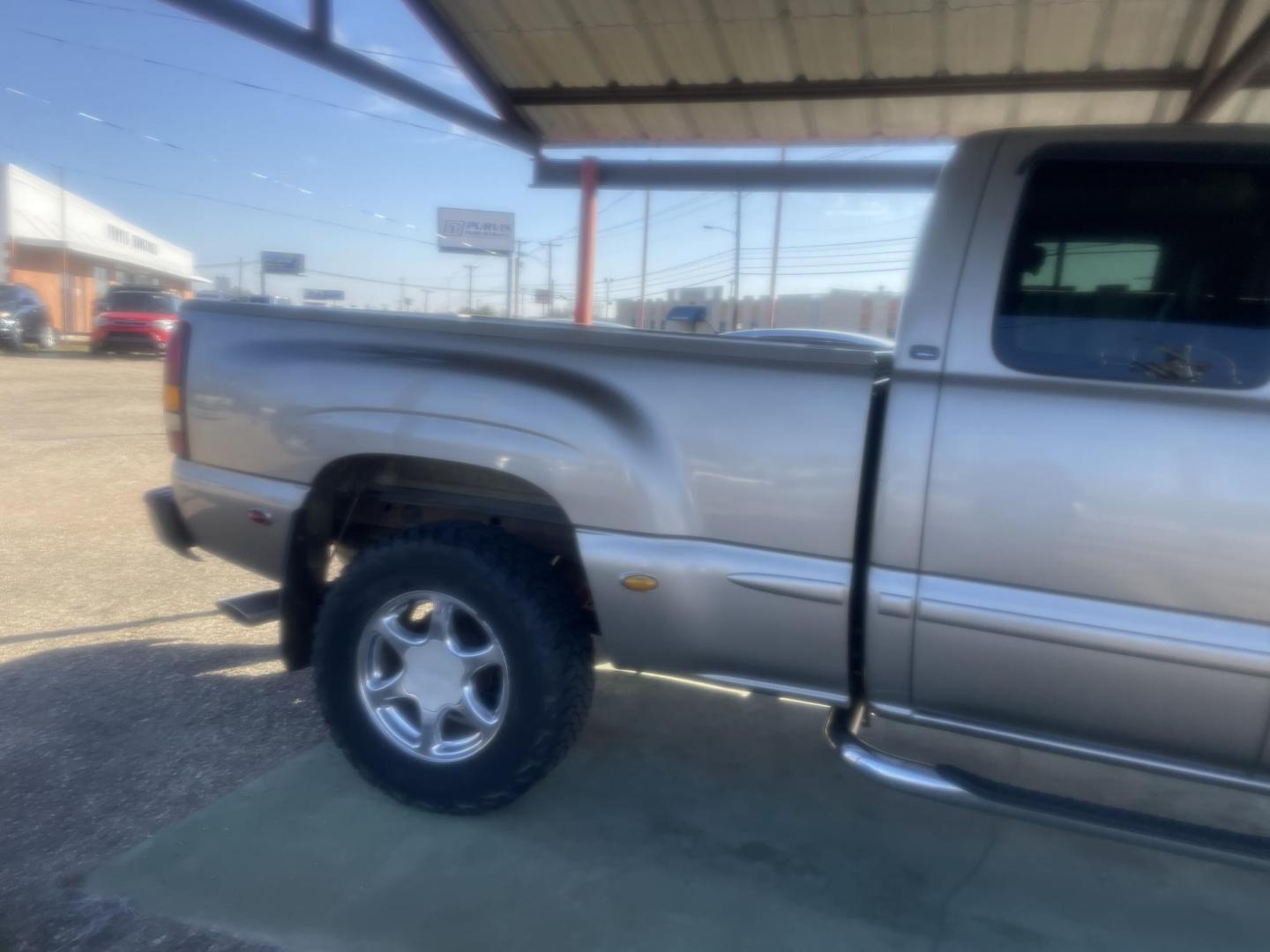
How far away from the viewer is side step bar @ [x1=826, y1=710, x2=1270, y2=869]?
2.26 metres

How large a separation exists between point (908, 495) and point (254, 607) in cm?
219

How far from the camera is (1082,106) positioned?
522 cm

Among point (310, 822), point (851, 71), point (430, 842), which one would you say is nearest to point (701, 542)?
point (430, 842)

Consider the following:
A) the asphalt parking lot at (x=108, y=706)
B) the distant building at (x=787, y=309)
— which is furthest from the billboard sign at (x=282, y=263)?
the asphalt parking lot at (x=108, y=706)

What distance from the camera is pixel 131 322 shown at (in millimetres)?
22938

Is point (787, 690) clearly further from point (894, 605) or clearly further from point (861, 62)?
point (861, 62)

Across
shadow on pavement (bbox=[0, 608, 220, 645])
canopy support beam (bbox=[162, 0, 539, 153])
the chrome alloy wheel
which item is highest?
canopy support beam (bbox=[162, 0, 539, 153])

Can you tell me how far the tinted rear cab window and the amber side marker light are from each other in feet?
3.58

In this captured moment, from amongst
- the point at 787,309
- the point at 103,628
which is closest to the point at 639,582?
the point at 103,628

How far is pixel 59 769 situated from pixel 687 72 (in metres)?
4.38

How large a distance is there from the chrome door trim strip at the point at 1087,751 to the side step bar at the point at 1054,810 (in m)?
0.11

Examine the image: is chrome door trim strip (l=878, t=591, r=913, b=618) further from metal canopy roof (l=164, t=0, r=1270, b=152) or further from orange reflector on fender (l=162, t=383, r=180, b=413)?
metal canopy roof (l=164, t=0, r=1270, b=152)

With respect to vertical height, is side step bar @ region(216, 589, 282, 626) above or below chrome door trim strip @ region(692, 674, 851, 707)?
below

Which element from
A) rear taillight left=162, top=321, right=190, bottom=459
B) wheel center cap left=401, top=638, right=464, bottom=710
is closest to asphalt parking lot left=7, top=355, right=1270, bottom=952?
wheel center cap left=401, top=638, right=464, bottom=710
